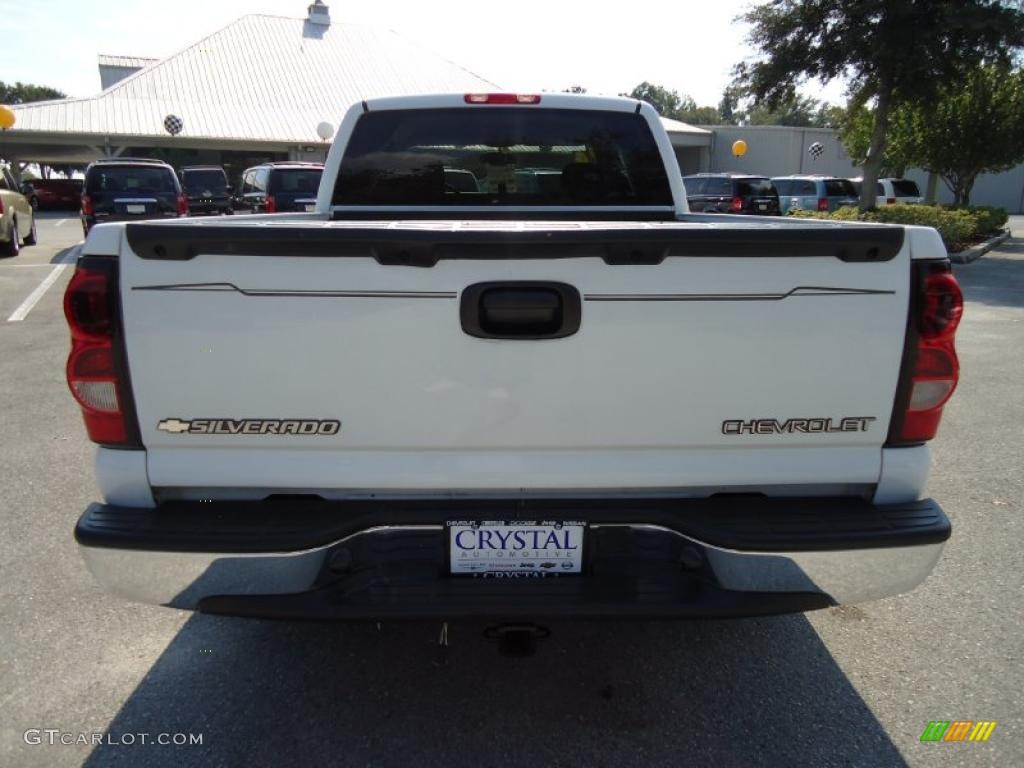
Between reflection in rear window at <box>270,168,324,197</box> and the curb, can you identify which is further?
the curb

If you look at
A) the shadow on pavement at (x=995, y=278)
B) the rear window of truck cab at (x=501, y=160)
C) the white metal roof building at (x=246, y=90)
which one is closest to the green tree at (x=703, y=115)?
the white metal roof building at (x=246, y=90)

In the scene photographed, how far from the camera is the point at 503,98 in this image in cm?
414

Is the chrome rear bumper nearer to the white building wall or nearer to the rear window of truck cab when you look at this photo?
the rear window of truck cab

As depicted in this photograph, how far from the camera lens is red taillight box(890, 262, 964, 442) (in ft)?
7.15

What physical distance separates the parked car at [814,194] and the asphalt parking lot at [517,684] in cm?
2155

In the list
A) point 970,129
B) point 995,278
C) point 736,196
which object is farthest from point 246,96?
point 995,278

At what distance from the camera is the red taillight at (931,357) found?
218cm

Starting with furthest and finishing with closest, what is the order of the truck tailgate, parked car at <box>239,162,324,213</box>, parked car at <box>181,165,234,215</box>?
parked car at <box>181,165,234,215</box> < parked car at <box>239,162,324,213</box> < the truck tailgate

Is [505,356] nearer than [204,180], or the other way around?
[505,356]

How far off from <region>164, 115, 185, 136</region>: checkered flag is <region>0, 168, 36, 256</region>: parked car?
48.7 ft

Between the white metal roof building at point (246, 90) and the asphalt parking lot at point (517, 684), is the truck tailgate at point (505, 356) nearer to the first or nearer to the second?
the asphalt parking lot at point (517, 684)

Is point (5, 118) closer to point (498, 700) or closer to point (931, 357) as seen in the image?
point (498, 700)

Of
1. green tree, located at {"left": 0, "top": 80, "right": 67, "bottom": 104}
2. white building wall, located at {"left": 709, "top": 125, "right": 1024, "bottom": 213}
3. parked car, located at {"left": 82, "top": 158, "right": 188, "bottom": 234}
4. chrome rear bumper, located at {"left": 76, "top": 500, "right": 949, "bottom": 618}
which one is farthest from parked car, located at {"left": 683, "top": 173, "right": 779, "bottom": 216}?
green tree, located at {"left": 0, "top": 80, "right": 67, "bottom": 104}

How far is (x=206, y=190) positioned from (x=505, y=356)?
75.5ft
